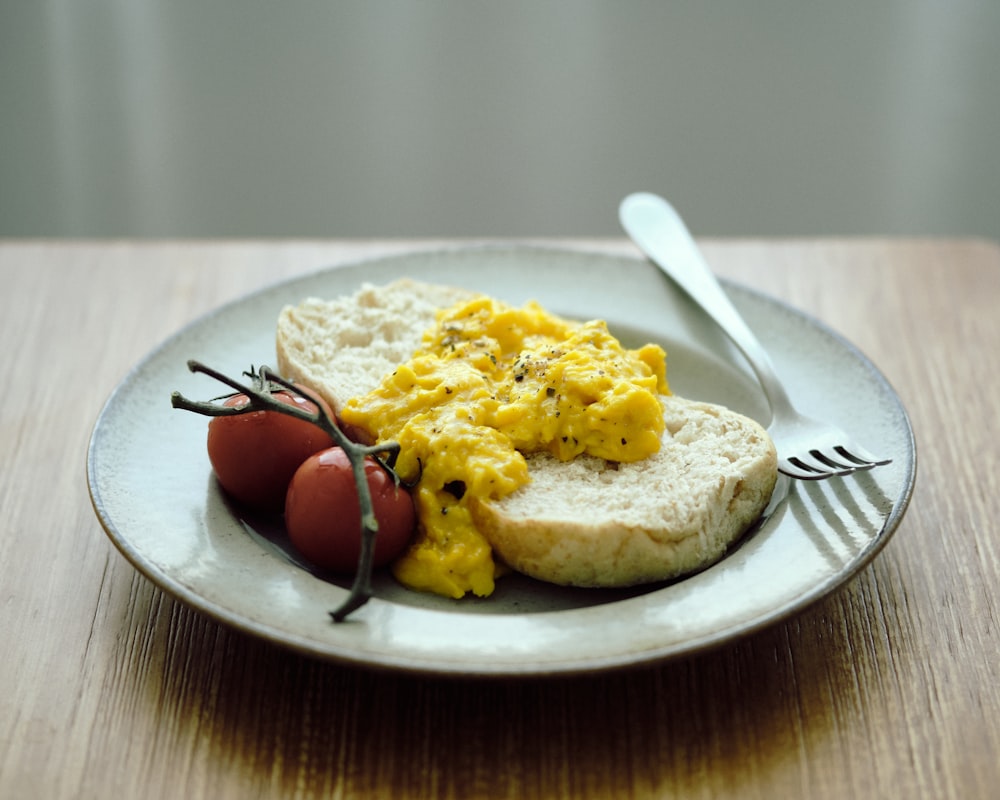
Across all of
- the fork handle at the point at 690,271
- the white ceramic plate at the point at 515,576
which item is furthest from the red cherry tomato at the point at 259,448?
the fork handle at the point at 690,271

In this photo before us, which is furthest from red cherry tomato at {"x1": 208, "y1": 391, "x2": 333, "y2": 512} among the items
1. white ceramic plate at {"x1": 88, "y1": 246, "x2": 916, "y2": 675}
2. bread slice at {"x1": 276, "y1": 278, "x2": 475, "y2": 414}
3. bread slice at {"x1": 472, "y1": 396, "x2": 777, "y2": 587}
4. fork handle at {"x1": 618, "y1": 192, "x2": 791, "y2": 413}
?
fork handle at {"x1": 618, "y1": 192, "x2": 791, "y2": 413}

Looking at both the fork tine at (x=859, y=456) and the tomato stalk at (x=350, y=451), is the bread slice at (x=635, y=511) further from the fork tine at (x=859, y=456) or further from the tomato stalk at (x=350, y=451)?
the tomato stalk at (x=350, y=451)

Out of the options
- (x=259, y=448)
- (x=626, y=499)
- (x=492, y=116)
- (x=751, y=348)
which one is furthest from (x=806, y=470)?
(x=492, y=116)

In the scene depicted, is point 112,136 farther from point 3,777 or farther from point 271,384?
point 3,777

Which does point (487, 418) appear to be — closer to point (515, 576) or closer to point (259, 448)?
point (515, 576)

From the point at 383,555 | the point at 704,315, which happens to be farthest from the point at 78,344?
the point at 704,315
